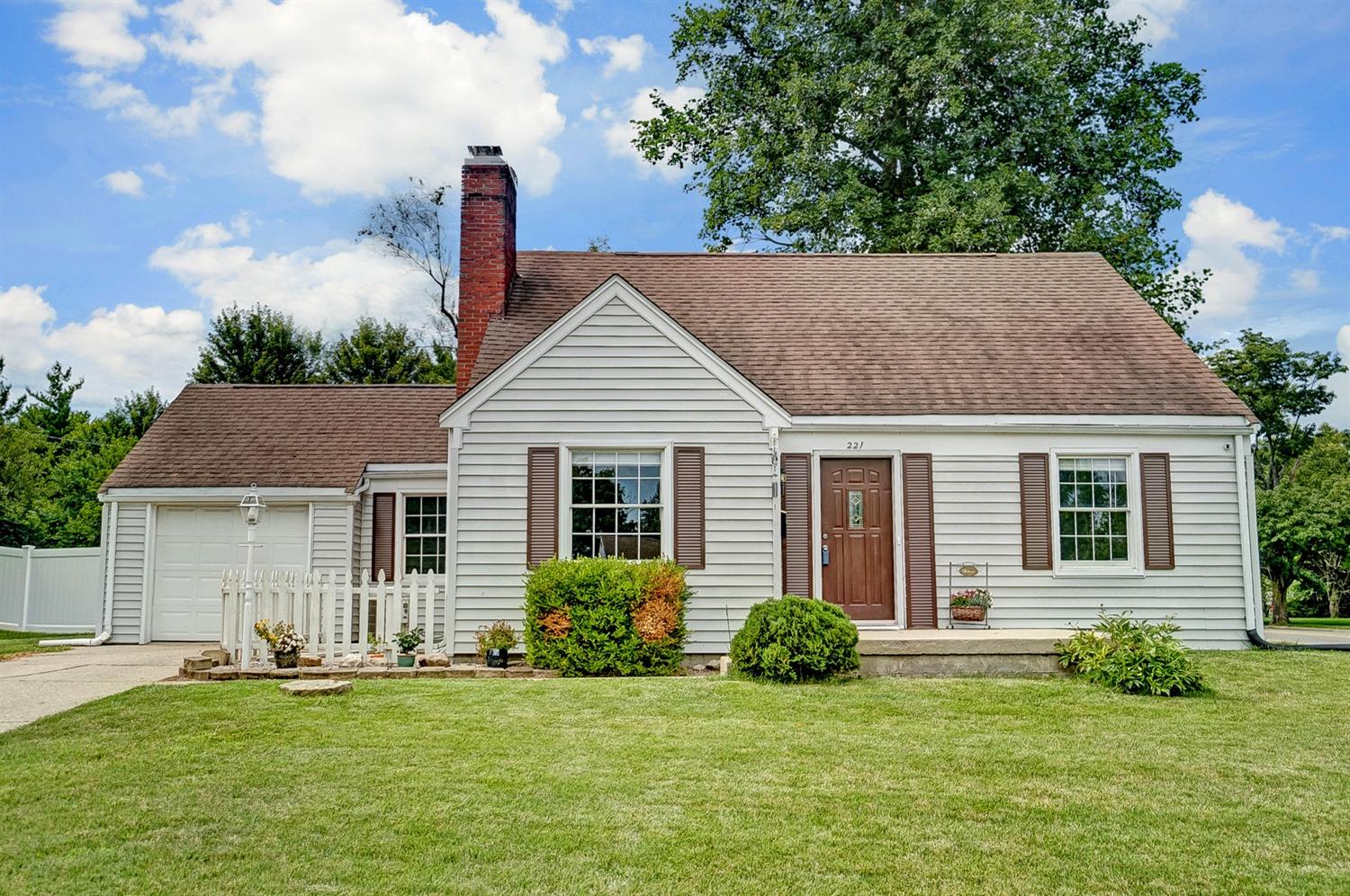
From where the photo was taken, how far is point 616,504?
37.9 feet

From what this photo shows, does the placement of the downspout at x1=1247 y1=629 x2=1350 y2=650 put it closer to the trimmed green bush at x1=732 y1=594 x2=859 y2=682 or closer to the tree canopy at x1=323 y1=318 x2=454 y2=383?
the trimmed green bush at x1=732 y1=594 x2=859 y2=682

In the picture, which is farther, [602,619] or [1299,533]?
[1299,533]

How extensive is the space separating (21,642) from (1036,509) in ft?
49.3

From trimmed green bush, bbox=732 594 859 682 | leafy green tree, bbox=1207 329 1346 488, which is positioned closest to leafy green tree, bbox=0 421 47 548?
trimmed green bush, bbox=732 594 859 682

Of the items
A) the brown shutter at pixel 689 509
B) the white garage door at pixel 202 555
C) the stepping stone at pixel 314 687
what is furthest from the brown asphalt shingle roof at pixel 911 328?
the stepping stone at pixel 314 687

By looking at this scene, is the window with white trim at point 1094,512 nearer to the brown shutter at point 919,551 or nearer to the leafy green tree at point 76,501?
the brown shutter at point 919,551

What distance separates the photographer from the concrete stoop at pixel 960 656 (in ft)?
31.9

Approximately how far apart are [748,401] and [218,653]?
6.35 m

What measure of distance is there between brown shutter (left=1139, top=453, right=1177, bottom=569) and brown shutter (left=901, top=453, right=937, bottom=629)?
2.69m

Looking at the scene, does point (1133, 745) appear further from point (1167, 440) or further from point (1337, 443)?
point (1337, 443)

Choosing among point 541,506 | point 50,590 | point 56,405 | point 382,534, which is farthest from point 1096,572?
point 56,405

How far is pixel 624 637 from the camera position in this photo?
10.3m

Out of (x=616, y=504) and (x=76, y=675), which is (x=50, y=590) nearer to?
(x=76, y=675)

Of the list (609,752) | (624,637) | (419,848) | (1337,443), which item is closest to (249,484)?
(624,637)
